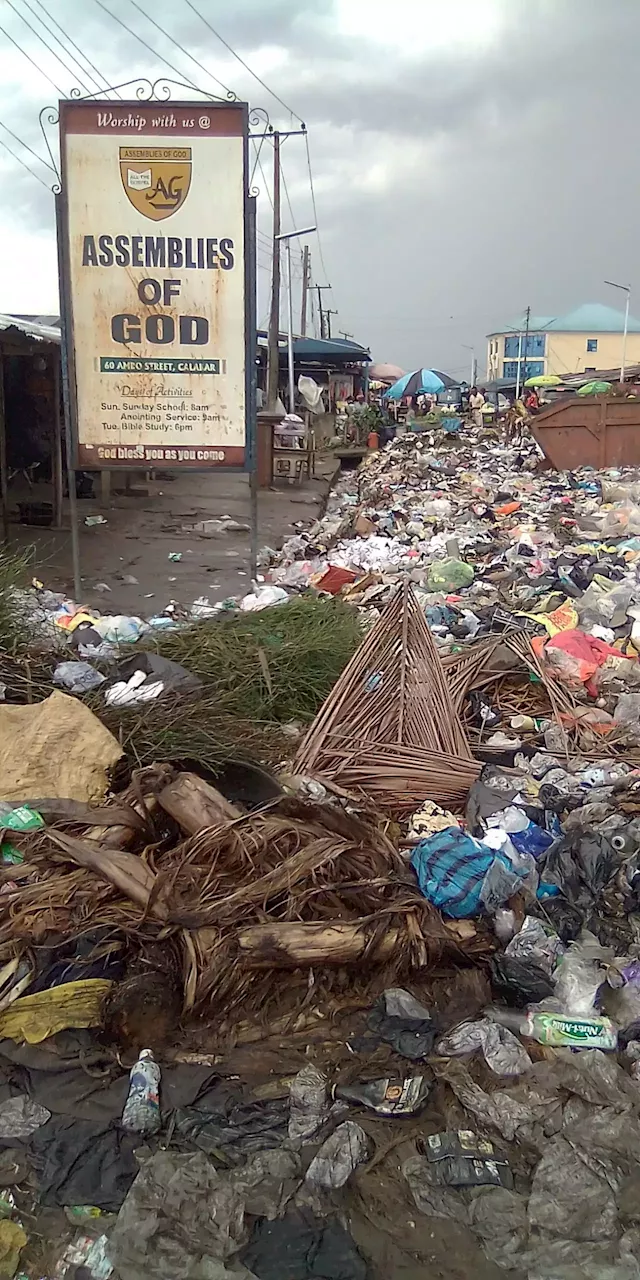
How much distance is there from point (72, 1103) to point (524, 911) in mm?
1322

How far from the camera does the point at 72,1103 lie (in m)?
2.16

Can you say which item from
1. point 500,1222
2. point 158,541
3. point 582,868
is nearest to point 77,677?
point 582,868

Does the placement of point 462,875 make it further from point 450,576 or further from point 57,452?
point 57,452

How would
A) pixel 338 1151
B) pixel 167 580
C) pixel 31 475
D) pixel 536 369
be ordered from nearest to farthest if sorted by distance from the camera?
1. pixel 338 1151
2. pixel 167 580
3. pixel 31 475
4. pixel 536 369

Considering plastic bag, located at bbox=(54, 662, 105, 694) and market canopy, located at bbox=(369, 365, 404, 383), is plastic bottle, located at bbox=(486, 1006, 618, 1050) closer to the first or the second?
plastic bag, located at bbox=(54, 662, 105, 694)

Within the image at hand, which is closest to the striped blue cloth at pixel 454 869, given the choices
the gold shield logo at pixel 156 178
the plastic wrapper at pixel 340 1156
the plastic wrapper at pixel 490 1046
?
the plastic wrapper at pixel 490 1046

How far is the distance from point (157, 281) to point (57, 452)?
411cm

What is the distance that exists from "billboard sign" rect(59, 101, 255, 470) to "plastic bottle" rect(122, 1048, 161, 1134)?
14.7 feet

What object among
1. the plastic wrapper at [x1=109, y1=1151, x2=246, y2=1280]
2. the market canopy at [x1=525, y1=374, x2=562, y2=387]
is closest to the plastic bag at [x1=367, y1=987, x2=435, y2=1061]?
the plastic wrapper at [x1=109, y1=1151, x2=246, y2=1280]

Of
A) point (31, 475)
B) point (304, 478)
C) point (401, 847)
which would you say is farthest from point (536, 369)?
point (401, 847)

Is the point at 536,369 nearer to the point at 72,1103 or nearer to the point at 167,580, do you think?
the point at 167,580

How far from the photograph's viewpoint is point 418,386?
1455 inches

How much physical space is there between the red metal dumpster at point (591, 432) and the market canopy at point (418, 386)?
74.4 ft

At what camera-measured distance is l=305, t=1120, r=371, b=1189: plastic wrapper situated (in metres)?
1.95
